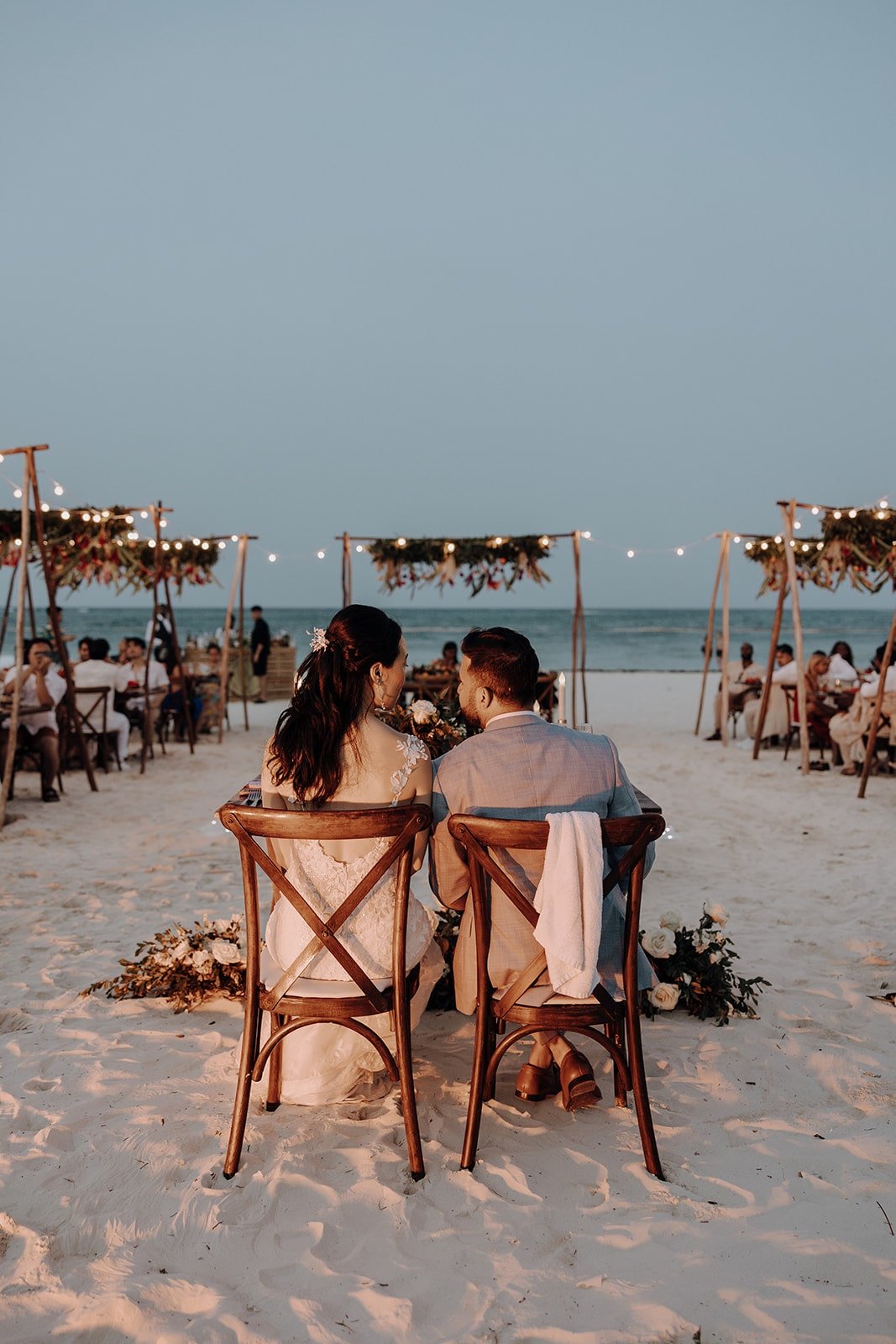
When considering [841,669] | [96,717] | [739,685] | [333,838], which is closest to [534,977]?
[333,838]

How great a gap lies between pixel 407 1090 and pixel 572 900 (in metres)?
0.67

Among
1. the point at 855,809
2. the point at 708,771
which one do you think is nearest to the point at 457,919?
the point at 855,809

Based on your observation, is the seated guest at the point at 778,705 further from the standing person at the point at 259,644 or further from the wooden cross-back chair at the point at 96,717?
the standing person at the point at 259,644

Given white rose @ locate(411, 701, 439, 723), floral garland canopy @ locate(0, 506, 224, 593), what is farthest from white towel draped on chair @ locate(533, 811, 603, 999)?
A: floral garland canopy @ locate(0, 506, 224, 593)

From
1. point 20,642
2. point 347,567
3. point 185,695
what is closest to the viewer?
point 20,642

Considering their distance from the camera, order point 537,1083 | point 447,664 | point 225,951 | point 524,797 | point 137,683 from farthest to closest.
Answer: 1. point 447,664
2. point 137,683
3. point 225,951
4. point 537,1083
5. point 524,797

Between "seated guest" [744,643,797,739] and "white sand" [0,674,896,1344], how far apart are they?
6.95m

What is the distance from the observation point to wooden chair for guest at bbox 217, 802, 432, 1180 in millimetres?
2203

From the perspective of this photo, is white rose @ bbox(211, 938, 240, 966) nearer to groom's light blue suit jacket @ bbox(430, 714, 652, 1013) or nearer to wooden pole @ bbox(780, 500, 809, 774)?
groom's light blue suit jacket @ bbox(430, 714, 652, 1013)

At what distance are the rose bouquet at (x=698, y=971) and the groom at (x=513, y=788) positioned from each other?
2.59 feet

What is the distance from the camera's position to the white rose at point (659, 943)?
3301 mm

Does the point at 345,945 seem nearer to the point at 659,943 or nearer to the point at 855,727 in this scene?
the point at 659,943

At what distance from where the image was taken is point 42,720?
25.6 feet

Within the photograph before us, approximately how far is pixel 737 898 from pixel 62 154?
3638cm
